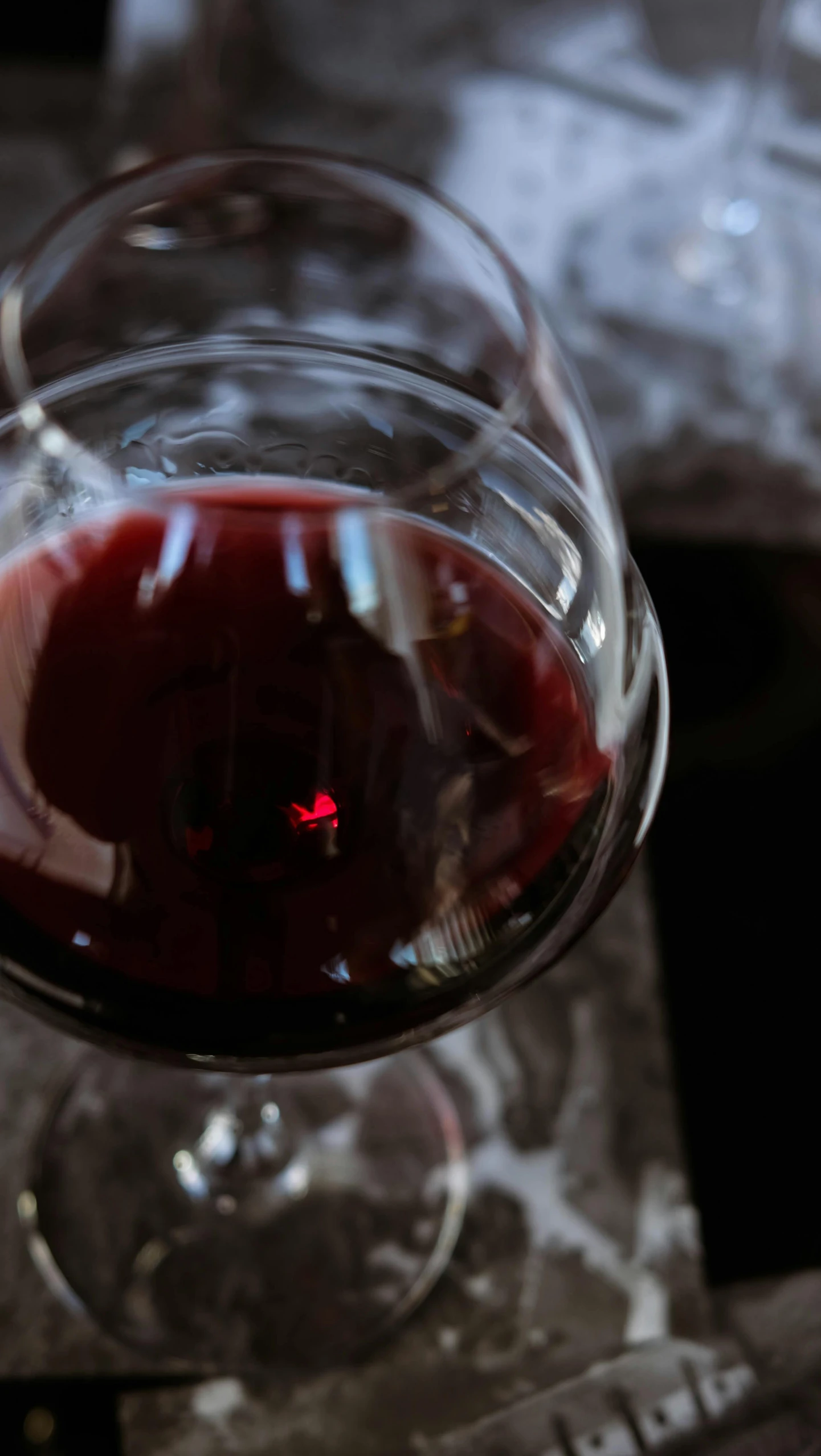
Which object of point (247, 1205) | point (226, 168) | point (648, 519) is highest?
point (226, 168)

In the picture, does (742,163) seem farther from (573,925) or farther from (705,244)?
(573,925)

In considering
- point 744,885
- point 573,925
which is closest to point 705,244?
point 744,885

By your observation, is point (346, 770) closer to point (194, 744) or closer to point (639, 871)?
point (194, 744)

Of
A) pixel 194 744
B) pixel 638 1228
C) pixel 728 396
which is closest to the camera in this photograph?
pixel 194 744

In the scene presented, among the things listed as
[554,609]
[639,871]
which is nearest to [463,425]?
[554,609]

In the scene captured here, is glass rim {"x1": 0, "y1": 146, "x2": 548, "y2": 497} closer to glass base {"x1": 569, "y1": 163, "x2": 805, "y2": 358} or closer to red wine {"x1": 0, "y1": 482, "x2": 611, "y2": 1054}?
red wine {"x1": 0, "y1": 482, "x2": 611, "y2": 1054}

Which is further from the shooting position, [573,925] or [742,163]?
[742,163]

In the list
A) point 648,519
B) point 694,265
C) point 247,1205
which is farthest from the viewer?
point 694,265

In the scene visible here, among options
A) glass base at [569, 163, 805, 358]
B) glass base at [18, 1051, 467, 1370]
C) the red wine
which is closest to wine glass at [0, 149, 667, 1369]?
the red wine
